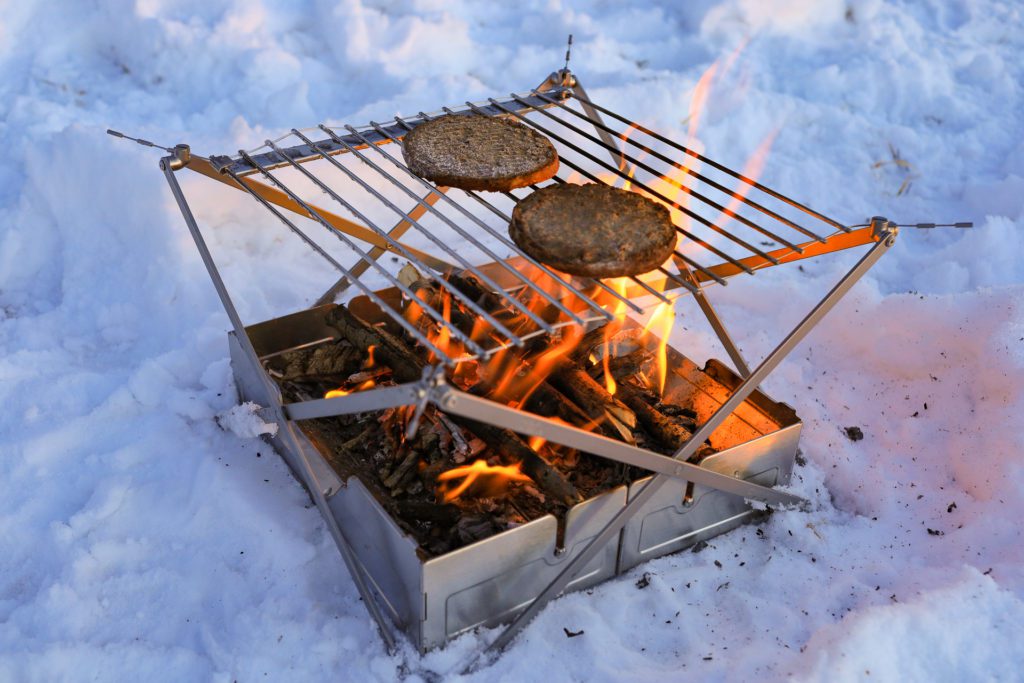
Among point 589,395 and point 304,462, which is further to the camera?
point 589,395

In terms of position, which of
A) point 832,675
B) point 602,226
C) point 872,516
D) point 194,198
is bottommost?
point 872,516

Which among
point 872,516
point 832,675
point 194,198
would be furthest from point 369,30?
point 832,675

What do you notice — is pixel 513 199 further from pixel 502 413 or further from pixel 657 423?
pixel 502 413

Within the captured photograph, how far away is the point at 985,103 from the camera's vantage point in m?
6.25

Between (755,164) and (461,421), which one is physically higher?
(461,421)

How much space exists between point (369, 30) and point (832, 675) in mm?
5079

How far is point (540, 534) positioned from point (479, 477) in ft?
1.27

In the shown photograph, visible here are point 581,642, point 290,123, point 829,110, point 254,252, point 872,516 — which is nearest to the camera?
point 581,642

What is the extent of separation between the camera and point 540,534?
2.94 meters

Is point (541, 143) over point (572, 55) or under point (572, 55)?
over

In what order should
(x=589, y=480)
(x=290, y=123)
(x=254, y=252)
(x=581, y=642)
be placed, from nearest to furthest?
1. (x=581, y=642)
2. (x=589, y=480)
3. (x=254, y=252)
4. (x=290, y=123)

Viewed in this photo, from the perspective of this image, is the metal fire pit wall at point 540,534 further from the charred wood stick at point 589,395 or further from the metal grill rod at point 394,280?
the metal grill rod at point 394,280

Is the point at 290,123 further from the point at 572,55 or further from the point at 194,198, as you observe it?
the point at 572,55

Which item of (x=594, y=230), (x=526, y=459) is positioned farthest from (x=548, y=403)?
(x=594, y=230)
